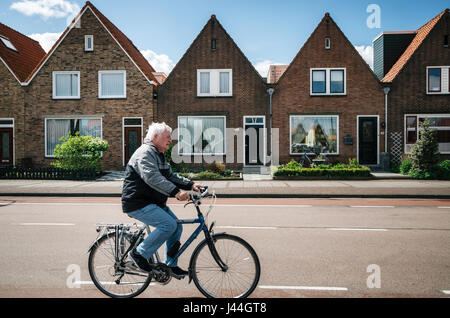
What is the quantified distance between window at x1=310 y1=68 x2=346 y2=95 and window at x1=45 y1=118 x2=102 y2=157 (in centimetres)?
1306

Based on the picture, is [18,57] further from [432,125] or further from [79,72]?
[432,125]

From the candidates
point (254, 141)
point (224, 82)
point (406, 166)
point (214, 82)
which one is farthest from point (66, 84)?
point (406, 166)

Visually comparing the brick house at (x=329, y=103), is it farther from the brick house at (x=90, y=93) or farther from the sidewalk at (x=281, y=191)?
the brick house at (x=90, y=93)

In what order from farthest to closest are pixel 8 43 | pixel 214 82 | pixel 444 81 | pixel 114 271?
pixel 8 43 < pixel 214 82 < pixel 444 81 < pixel 114 271

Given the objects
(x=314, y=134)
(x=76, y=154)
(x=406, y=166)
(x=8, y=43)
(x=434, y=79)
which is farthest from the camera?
(x=8, y=43)

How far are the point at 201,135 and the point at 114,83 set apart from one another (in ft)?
19.9

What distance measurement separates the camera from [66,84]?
21891 millimetres

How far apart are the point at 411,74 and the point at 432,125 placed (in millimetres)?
3224

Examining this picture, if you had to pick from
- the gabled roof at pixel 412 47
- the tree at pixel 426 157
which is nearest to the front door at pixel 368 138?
the gabled roof at pixel 412 47

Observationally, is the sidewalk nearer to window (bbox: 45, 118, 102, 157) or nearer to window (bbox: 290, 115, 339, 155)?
window (bbox: 290, 115, 339, 155)

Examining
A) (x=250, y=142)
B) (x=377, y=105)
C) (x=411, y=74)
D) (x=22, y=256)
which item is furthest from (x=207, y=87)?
(x=22, y=256)

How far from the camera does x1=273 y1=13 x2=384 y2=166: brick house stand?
21125 millimetres

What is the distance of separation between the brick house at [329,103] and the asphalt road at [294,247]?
1077 cm

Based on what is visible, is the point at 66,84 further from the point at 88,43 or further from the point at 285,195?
the point at 285,195
